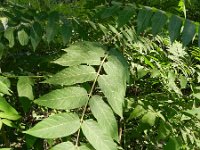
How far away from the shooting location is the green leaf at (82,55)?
48.8 inches

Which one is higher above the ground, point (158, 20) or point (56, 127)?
point (158, 20)

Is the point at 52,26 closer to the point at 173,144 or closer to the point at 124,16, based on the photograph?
the point at 124,16

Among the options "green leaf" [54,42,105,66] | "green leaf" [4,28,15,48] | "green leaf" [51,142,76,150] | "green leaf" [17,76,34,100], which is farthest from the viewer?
"green leaf" [4,28,15,48]

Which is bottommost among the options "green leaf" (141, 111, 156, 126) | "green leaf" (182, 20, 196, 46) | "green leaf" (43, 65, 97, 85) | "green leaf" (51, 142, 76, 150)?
"green leaf" (141, 111, 156, 126)

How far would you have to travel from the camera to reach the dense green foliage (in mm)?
1026

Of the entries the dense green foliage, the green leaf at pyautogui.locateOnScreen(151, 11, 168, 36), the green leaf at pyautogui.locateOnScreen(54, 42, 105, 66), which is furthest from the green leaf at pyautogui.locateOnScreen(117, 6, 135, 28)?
the green leaf at pyautogui.locateOnScreen(54, 42, 105, 66)

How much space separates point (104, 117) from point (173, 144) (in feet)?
2.29

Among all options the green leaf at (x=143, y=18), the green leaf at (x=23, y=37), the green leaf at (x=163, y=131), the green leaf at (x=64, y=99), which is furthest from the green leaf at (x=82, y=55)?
the green leaf at (x=163, y=131)

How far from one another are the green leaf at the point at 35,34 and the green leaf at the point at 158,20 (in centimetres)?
54

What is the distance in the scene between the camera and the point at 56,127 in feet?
3.10

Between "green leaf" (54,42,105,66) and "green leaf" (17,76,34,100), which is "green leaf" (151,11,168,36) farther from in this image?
"green leaf" (17,76,34,100)

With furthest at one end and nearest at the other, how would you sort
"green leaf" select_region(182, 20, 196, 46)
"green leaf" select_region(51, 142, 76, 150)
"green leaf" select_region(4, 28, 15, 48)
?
"green leaf" select_region(4, 28, 15, 48) → "green leaf" select_region(182, 20, 196, 46) → "green leaf" select_region(51, 142, 76, 150)

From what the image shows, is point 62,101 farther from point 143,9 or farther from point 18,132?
point 18,132

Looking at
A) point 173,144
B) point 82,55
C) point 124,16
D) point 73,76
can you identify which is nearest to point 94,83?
point 73,76
